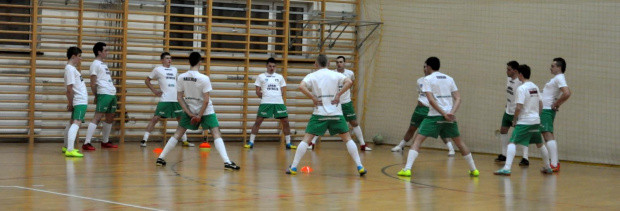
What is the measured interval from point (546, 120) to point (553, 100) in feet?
1.14

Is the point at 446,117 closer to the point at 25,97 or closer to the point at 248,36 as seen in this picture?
the point at 248,36

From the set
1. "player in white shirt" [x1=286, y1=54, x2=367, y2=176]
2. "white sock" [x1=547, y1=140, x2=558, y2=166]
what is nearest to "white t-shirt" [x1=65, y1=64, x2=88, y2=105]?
"player in white shirt" [x1=286, y1=54, x2=367, y2=176]

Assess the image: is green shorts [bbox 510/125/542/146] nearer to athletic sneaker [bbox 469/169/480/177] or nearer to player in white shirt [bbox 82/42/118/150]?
athletic sneaker [bbox 469/169/480/177]

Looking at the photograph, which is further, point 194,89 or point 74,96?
point 74,96

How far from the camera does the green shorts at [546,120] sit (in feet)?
38.2

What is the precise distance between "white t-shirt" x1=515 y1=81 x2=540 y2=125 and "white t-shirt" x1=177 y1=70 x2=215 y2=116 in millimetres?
4032

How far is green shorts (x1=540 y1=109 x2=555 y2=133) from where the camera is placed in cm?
1163

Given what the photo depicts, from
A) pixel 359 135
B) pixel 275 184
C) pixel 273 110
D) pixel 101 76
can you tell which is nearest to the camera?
pixel 275 184

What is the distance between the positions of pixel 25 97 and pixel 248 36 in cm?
445

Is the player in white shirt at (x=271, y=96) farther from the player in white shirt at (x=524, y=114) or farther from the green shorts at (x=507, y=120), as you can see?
the player in white shirt at (x=524, y=114)

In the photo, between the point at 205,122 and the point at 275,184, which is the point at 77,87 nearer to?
the point at 205,122

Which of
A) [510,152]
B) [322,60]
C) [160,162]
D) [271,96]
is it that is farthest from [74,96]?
[510,152]

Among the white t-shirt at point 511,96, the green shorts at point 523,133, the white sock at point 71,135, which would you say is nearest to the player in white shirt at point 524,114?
the green shorts at point 523,133

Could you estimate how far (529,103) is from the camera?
10805 mm
